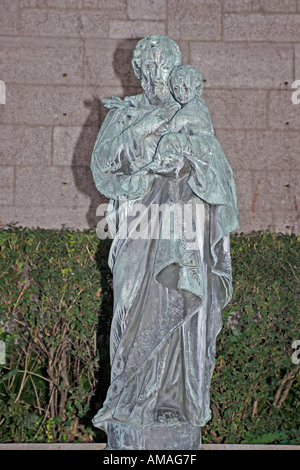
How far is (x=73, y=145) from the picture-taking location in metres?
7.07

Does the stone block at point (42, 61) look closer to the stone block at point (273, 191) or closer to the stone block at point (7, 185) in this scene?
the stone block at point (7, 185)

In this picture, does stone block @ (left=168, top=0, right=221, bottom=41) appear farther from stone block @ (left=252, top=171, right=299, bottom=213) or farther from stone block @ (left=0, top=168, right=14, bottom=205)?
stone block @ (left=0, top=168, right=14, bottom=205)

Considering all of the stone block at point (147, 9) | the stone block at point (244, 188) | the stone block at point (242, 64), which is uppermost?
the stone block at point (147, 9)

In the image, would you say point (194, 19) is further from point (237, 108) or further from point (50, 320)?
point (50, 320)

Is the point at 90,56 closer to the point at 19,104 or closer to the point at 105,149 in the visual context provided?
the point at 19,104

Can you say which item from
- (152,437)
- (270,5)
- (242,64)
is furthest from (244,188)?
(152,437)

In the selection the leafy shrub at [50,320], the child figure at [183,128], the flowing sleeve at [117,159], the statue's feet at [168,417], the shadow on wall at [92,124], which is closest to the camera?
the child figure at [183,128]

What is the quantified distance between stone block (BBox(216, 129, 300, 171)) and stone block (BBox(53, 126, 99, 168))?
1455mm

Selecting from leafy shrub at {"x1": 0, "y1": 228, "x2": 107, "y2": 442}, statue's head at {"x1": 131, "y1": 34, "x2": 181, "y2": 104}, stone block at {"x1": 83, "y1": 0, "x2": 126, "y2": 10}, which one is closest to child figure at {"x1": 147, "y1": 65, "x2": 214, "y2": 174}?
statue's head at {"x1": 131, "y1": 34, "x2": 181, "y2": 104}

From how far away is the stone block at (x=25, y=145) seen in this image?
7.05 m

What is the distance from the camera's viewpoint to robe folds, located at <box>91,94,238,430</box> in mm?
3455

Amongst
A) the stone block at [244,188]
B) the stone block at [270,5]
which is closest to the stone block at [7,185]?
the stone block at [244,188]

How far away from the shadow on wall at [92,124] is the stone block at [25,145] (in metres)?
0.35

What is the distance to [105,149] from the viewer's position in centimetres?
346
